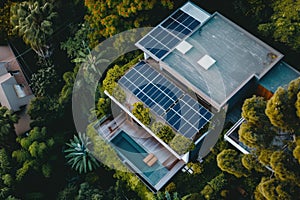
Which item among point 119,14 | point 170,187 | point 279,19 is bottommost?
point 170,187

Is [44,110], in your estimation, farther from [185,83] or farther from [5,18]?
[185,83]

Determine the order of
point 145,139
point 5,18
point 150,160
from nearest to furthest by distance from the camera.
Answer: point 150,160 → point 145,139 → point 5,18

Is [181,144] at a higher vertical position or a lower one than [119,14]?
lower

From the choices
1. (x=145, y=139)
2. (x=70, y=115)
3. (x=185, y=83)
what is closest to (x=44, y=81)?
(x=70, y=115)

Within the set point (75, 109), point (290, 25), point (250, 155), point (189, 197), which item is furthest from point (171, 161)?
point (290, 25)

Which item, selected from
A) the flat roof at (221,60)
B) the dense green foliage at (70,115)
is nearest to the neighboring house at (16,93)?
the dense green foliage at (70,115)

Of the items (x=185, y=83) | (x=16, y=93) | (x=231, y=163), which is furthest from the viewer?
(x=16, y=93)
